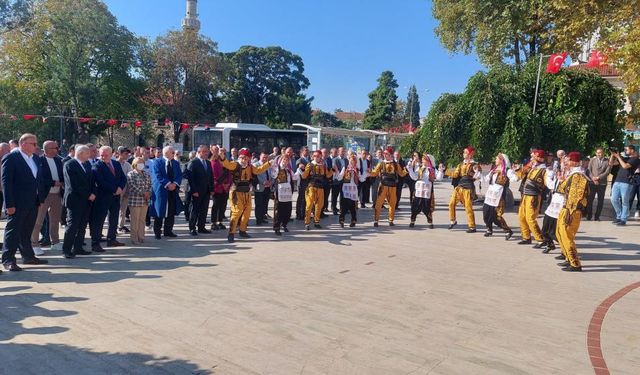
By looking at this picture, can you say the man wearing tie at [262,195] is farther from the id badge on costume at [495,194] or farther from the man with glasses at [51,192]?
the id badge on costume at [495,194]

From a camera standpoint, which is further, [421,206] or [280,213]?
[421,206]

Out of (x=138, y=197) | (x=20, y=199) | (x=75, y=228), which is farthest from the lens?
(x=138, y=197)

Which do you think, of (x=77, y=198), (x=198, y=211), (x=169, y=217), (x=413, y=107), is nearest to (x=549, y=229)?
(x=198, y=211)

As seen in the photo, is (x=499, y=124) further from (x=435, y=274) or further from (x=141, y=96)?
(x=141, y=96)

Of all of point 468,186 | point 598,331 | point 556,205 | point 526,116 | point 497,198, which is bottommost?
point 598,331

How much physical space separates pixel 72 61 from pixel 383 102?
37250 mm

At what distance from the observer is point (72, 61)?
32750mm

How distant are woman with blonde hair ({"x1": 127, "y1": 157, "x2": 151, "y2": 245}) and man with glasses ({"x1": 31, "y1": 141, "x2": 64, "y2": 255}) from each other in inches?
45.2

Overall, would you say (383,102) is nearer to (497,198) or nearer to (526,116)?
(526,116)

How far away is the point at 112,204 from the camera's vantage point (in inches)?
344

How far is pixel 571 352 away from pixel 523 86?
12.2 meters

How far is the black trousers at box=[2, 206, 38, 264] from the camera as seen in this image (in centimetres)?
661

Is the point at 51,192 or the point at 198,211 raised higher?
the point at 51,192

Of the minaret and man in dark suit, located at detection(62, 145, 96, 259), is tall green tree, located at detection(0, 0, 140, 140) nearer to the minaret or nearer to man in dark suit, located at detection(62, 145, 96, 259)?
A: man in dark suit, located at detection(62, 145, 96, 259)
